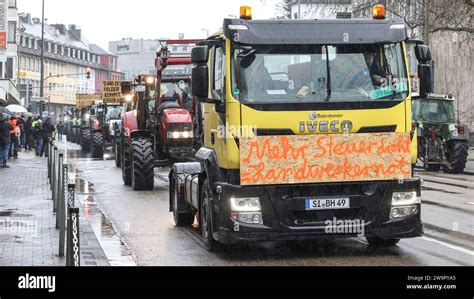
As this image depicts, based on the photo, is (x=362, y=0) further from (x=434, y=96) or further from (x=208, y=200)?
(x=208, y=200)

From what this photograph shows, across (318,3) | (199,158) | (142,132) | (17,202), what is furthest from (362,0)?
(199,158)

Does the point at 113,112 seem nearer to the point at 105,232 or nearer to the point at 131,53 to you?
the point at 105,232

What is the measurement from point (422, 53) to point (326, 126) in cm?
148

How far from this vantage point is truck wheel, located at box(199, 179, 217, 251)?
1161cm

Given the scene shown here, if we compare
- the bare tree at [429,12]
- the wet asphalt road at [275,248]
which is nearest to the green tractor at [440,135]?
the bare tree at [429,12]

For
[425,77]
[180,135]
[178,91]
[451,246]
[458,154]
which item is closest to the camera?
[425,77]

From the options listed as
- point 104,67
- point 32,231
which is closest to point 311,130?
point 32,231

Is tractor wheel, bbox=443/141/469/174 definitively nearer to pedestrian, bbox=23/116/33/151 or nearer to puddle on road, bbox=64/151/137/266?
puddle on road, bbox=64/151/137/266

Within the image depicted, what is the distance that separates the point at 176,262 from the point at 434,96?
21.8 m

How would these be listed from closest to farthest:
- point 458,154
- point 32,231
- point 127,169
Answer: point 32,231, point 127,169, point 458,154

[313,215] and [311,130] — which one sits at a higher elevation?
[311,130]

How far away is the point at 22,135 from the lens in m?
51.6

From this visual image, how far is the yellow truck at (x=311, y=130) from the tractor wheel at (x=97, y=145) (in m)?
30.5
